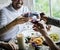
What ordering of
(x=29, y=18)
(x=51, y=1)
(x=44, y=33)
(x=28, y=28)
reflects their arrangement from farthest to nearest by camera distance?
(x=51, y=1) < (x=28, y=28) < (x=29, y=18) < (x=44, y=33)

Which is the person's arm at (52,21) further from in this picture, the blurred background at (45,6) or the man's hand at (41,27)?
the blurred background at (45,6)

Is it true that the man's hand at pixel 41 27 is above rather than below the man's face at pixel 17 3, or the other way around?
below

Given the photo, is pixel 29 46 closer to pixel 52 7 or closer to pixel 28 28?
pixel 28 28

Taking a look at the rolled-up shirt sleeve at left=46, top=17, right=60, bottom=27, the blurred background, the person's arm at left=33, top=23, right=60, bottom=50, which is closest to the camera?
the person's arm at left=33, top=23, right=60, bottom=50

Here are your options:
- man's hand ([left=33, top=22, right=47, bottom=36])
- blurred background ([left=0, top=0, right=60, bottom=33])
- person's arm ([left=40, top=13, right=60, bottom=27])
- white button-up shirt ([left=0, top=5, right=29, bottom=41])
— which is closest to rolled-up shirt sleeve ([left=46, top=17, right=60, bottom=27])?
person's arm ([left=40, top=13, right=60, bottom=27])

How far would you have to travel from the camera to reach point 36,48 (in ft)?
4.50

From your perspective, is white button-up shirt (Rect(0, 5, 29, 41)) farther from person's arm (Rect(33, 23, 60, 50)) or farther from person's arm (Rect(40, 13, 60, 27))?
person's arm (Rect(33, 23, 60, 50))

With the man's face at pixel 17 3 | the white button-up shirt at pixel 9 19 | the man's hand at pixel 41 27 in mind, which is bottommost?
the white button-up shirt at pixel 9 19

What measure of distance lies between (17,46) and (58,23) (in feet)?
1.65

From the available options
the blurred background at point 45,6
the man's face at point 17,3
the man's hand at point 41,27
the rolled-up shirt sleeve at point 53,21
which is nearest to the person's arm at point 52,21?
the rolled-up shirt sleeve at point 53,21

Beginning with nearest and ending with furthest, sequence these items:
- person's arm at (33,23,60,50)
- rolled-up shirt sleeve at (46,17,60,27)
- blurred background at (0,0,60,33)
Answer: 1. person's arm at (33,23,60,50)
2. rolled-up shirt sleeve at (46,17,60,27)
3. blurred background at (0,0,60,33)

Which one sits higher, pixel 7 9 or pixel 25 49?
pixel 7 9

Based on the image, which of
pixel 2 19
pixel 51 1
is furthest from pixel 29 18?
pixel 51 1

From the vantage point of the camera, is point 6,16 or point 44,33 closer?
point 44,33
